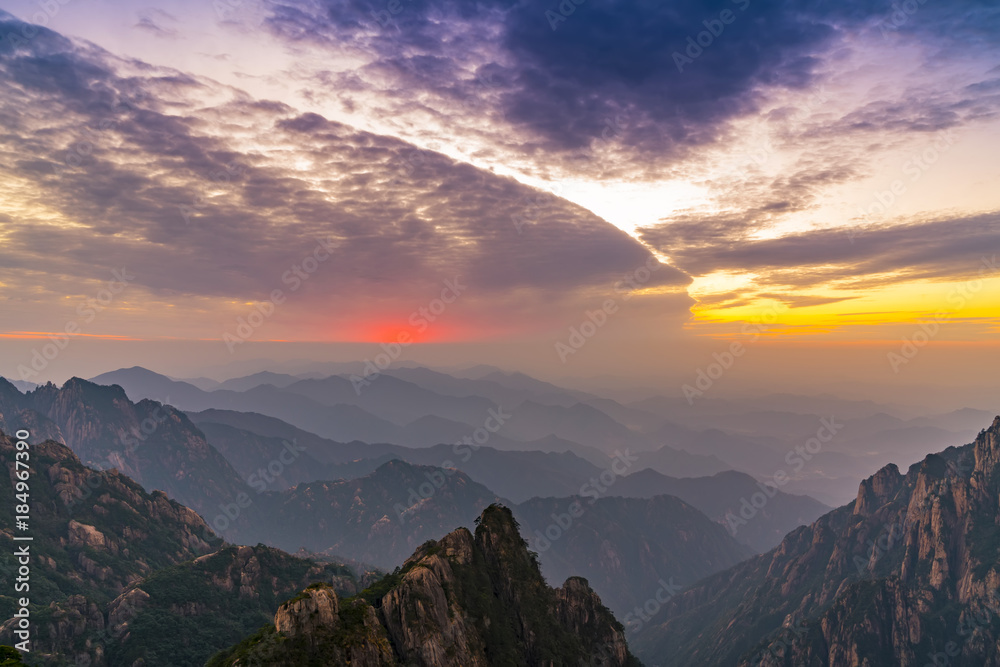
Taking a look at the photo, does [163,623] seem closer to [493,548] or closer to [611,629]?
[493,548]

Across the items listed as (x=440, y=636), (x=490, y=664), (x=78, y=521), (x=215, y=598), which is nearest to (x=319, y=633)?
(x=440, y=636)

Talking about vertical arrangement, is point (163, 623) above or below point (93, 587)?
above

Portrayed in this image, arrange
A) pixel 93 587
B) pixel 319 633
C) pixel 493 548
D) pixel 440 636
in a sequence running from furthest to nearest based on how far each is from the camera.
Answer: pixel 93 587 < pixel 493 548 < pixel 440 636 < pixel 319 633

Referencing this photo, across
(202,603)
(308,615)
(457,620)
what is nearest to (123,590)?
(202,603)

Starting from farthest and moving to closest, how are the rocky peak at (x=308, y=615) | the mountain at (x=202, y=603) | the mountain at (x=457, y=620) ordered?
the mountain at (x=202, y=603) → the mountain at (x=457, y=620) → the rocky peak at (x=308, y=615)

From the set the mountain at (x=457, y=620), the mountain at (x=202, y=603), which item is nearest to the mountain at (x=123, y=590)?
the mountain at (x=202, y=603)

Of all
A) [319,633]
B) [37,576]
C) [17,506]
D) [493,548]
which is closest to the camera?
[319,633]

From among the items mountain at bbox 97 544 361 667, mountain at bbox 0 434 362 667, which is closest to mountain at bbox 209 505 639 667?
mountain at bbox 97 544 361 667

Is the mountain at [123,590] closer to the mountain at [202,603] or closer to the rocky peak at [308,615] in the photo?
the mountain at [202,603]

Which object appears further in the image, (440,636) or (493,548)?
(493,548)
